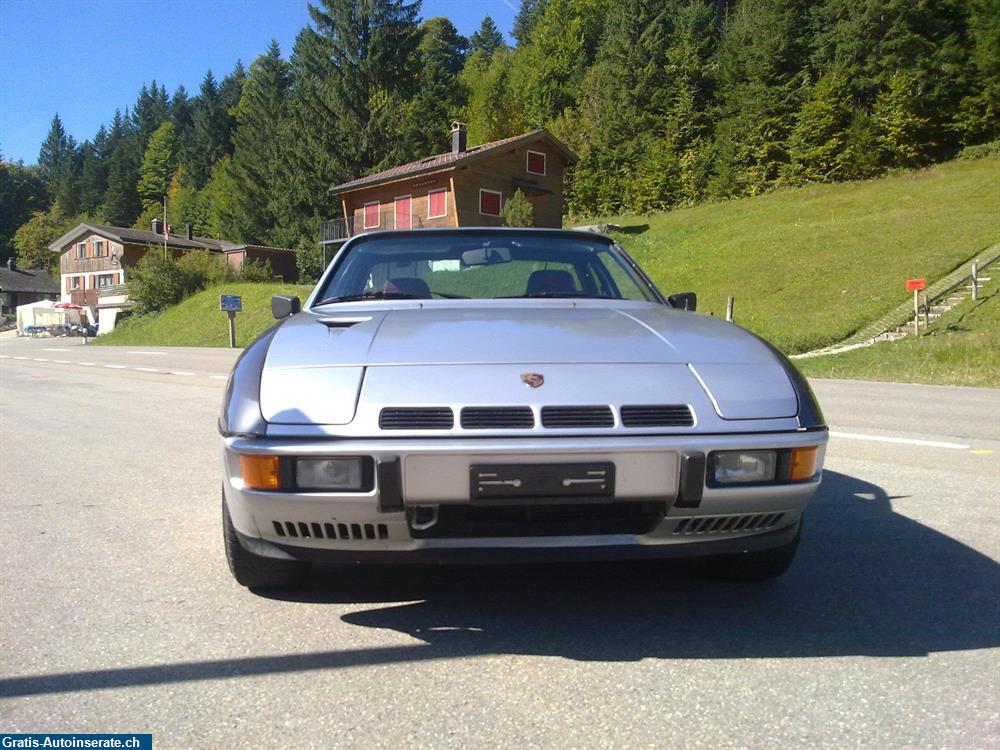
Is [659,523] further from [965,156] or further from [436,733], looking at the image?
[965,156]

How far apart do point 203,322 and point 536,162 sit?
A: 63.3ft

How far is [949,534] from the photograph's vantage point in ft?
12.9

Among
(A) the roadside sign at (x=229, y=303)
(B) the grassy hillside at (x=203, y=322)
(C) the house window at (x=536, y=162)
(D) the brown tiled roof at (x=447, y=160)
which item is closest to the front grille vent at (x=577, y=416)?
(A) the roadside sign at (x=229, y=303)

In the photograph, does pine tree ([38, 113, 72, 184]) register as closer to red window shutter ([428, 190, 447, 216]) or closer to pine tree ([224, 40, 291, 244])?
pine tree ([224, 40, 291, 244])

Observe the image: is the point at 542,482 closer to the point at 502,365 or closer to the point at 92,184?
the point at 502,365

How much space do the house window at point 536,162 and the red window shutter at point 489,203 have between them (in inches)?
117

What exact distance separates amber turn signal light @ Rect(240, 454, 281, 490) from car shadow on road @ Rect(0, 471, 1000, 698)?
552 millimetres

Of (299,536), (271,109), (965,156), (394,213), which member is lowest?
(299,536)

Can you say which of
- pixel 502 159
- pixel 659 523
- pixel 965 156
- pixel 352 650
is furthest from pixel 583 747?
pixel 965 156

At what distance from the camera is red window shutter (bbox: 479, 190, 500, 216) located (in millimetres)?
41000

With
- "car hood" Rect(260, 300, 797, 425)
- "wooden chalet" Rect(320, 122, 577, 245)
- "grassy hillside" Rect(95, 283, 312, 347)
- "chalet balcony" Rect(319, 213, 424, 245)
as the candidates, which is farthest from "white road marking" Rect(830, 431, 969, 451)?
"chalet balcony" Rect(319, 213, 424, 245)

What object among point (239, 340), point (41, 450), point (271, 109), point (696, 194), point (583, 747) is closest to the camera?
point (583, 747)

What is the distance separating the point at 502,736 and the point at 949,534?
2901 millimetres

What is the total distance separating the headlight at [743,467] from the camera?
238 cm
